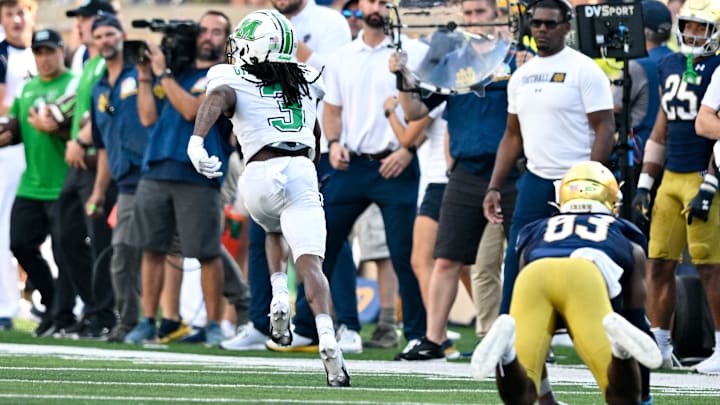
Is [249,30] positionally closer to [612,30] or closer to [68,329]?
[612,30]

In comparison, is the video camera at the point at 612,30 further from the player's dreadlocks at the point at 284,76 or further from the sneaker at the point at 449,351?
the player's dreadlocks at the point at 284,76

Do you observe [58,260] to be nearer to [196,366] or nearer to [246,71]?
[196,366]

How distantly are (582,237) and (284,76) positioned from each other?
2284mm

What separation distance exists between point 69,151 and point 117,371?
474cm

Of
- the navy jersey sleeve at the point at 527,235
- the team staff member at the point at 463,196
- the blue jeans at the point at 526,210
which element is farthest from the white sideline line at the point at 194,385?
the team staff member at the point at 463,196

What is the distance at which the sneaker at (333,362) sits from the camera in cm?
777

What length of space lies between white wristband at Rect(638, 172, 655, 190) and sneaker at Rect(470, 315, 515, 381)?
14.9 feet

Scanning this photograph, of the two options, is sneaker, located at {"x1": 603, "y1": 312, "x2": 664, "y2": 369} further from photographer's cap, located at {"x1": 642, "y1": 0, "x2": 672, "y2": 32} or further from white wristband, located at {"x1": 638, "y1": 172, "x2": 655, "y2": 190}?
photographer's cap, located at {"x1": 642, "y1": 0, "x2": 672, "y2": 32}

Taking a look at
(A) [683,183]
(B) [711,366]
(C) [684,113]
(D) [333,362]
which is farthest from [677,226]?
(D) [333,362]

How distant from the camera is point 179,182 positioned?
39.0ft

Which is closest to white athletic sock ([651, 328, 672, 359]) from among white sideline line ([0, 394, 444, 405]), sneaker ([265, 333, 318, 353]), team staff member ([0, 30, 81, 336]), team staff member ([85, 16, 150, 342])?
sneaker ([265, 333, 318, 353])

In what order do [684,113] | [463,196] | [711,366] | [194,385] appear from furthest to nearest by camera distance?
[463,196], [684,113], [711,366], [194,385]

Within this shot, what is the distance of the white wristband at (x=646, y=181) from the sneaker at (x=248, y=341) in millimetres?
2802

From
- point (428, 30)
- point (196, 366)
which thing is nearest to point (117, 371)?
point (196, 366)
